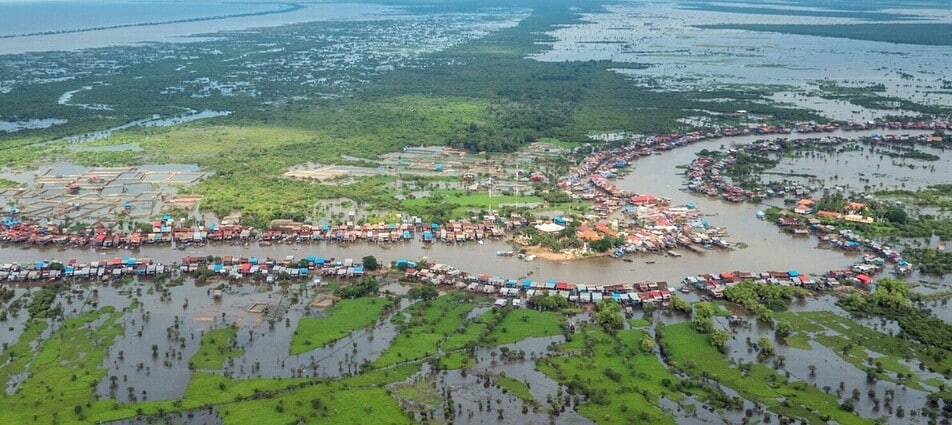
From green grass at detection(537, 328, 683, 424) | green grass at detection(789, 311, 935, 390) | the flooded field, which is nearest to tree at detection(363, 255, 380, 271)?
green grass at detection(537, 328, 683, 424)

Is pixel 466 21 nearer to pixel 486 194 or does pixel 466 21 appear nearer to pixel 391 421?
pixel 486 194

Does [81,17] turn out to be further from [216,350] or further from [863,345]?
[863,345]

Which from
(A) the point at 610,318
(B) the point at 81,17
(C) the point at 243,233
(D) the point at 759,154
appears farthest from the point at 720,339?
(B) the point at 81,17

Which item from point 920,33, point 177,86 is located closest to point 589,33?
point 920,33

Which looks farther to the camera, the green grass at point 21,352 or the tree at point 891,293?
the tree at point 891,293

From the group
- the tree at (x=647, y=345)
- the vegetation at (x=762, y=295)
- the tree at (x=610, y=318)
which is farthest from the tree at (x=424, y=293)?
the vegetation at (x=762, y=295)

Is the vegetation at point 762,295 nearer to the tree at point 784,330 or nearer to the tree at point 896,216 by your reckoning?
the tree at point 784,330

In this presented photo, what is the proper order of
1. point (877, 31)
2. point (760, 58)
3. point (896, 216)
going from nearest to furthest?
1. point (896, 216)
2. point (760, 58)
3. point (877, 31)
